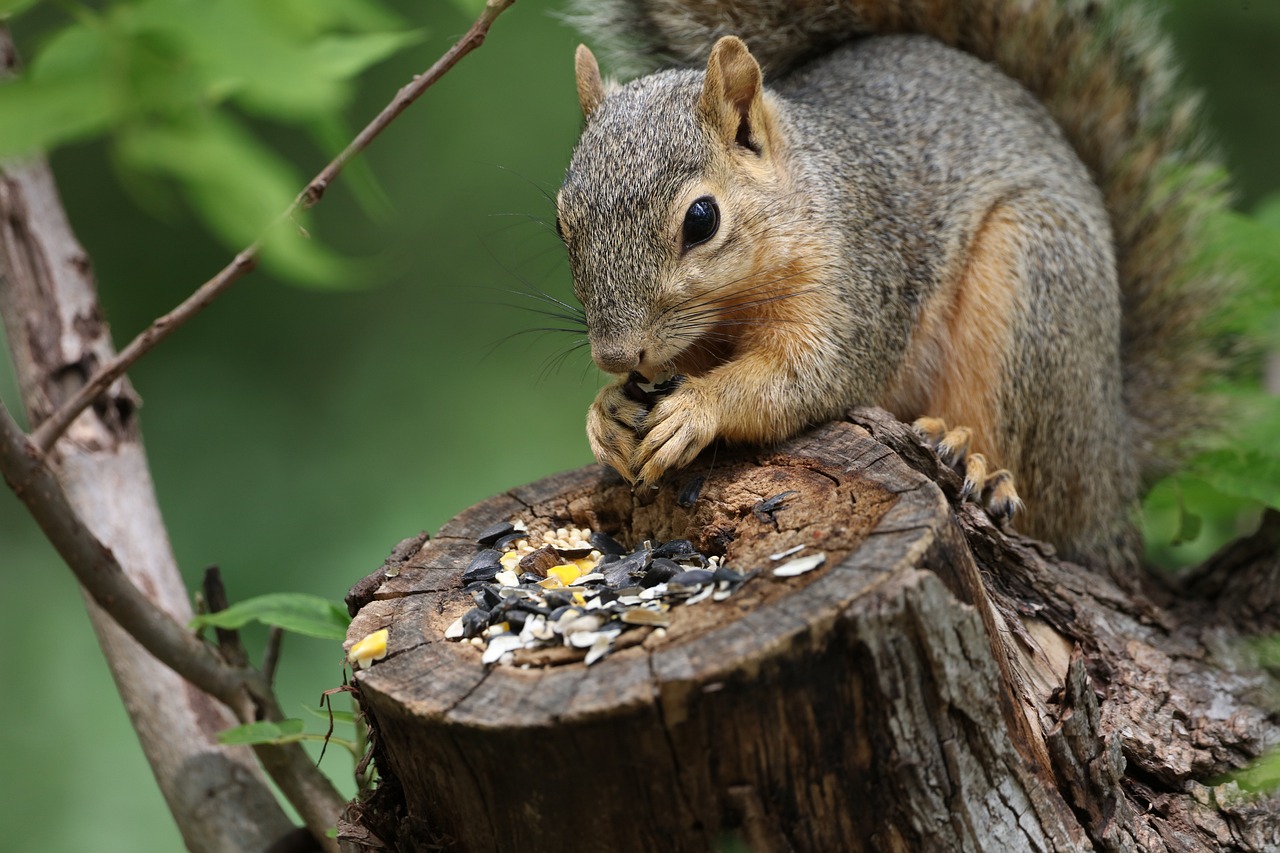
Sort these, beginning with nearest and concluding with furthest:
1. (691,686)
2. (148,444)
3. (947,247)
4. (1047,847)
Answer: (691,686) < (1047,847) < (947,247) < (148,444)

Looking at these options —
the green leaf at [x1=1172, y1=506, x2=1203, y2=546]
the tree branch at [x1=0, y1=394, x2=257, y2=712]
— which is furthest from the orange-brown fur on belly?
the tree branch at [x1=0, y1=394, x2=257, y2=712]

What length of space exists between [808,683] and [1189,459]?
1.54 metres

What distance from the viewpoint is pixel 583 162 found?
6.28ft

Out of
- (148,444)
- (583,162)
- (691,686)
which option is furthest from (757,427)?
(148,444)

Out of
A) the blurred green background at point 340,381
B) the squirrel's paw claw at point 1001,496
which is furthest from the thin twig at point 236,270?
the blurred green background at point 340,381

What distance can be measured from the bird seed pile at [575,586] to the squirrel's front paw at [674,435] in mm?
122

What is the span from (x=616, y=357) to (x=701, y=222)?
28cm

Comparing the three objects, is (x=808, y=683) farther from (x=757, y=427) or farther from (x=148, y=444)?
(x=148, y=444)

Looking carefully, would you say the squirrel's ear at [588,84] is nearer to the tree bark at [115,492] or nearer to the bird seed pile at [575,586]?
the bird seed pile at [575,586]

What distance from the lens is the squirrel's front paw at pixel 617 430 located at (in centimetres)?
178

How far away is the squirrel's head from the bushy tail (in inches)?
24.1

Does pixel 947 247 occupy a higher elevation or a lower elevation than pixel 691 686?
higher

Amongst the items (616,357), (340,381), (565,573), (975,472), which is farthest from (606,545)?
(340,381)

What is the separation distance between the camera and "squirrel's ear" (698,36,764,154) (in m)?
1.87
